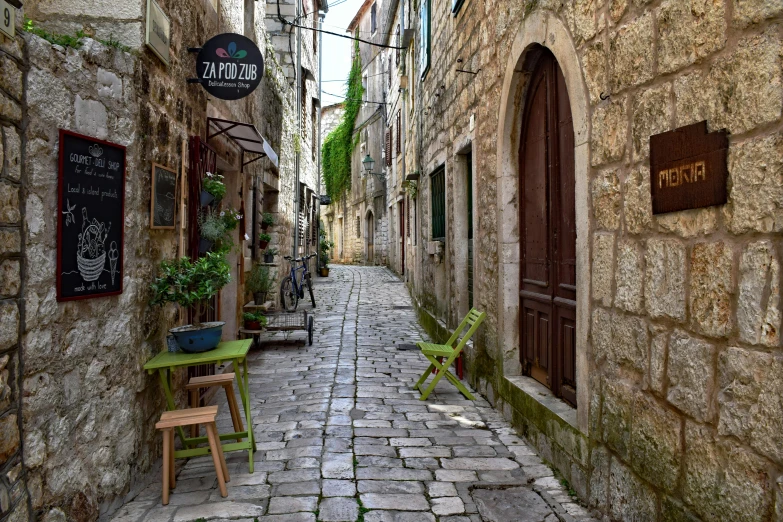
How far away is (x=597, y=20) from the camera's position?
9.30 feet

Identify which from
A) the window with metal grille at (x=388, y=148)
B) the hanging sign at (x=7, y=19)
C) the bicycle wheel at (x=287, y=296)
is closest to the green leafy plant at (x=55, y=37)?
the hanging sign at (x=7, y=19)

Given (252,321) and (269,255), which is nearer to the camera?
(252,321)

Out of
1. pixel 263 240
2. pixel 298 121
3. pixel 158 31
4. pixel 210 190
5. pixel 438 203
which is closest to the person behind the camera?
pixel 158 31

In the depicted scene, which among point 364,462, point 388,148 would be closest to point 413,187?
point 364,462

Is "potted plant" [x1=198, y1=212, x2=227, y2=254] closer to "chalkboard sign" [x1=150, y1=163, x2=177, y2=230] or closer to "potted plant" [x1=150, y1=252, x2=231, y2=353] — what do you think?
"chalkboard sign" [x1=150, y1=163, x2=177, y2=230]

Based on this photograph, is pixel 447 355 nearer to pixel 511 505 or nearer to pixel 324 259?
pixel 511 505

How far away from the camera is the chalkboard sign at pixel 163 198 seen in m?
3.46

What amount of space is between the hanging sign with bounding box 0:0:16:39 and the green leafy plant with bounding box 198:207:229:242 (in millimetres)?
2291

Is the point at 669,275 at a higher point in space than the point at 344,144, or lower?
lower

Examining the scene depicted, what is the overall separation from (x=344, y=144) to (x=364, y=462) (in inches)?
930

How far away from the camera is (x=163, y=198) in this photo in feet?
11.9

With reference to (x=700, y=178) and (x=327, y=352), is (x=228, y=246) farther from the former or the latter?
(x=700, y=178)

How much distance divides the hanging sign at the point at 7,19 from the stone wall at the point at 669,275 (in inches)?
98.3

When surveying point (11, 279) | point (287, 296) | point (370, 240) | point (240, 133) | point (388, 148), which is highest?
point (388, 148)
